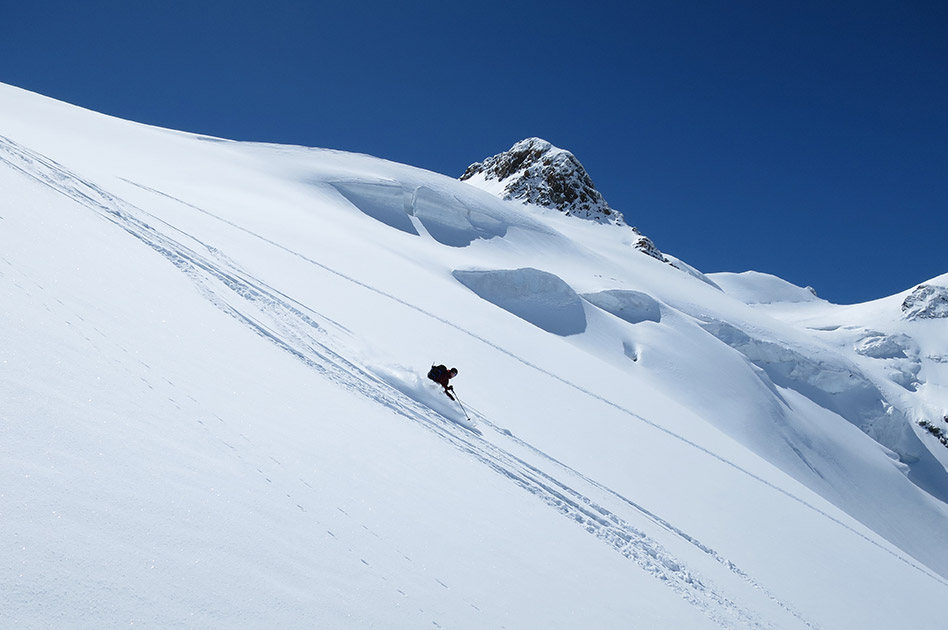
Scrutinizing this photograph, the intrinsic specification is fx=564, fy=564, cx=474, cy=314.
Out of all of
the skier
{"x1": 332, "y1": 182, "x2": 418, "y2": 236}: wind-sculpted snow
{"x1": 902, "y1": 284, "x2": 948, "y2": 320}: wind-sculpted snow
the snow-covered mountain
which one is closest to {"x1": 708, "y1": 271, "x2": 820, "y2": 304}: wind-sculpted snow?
{"x1": 902, "y1": 284, "x2": 948, "y2": 320}: wind-sculpted snow

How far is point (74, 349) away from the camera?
17.7 ft

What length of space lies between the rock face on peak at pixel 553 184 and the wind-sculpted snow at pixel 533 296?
128 ft

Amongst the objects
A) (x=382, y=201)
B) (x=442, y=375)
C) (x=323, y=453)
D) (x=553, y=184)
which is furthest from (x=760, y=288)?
(x=323, y=453)

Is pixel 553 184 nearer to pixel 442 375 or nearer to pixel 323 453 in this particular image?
pixel 442 375

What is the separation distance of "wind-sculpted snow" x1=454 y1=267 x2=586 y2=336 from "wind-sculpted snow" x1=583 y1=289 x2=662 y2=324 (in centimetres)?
290

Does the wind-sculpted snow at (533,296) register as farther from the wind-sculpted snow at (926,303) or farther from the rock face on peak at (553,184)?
the wind-sculpted snow at (926,303)

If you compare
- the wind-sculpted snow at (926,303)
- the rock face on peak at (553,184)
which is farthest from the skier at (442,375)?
the wind-sculpted snow at (926,303)

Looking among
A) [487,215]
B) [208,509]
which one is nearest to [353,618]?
[208,509]

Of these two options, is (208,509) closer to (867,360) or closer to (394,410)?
→ (394,410)

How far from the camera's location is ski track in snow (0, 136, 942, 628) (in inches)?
317

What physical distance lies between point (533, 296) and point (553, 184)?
142ft

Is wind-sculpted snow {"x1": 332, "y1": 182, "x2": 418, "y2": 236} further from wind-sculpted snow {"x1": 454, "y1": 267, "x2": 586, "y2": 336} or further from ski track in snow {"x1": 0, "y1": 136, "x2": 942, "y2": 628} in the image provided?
ski track in snow {"x1": 0, "y1": 136, "x2": 942, "y2": 628}

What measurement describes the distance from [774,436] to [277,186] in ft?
92.7

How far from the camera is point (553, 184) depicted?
224 feet
